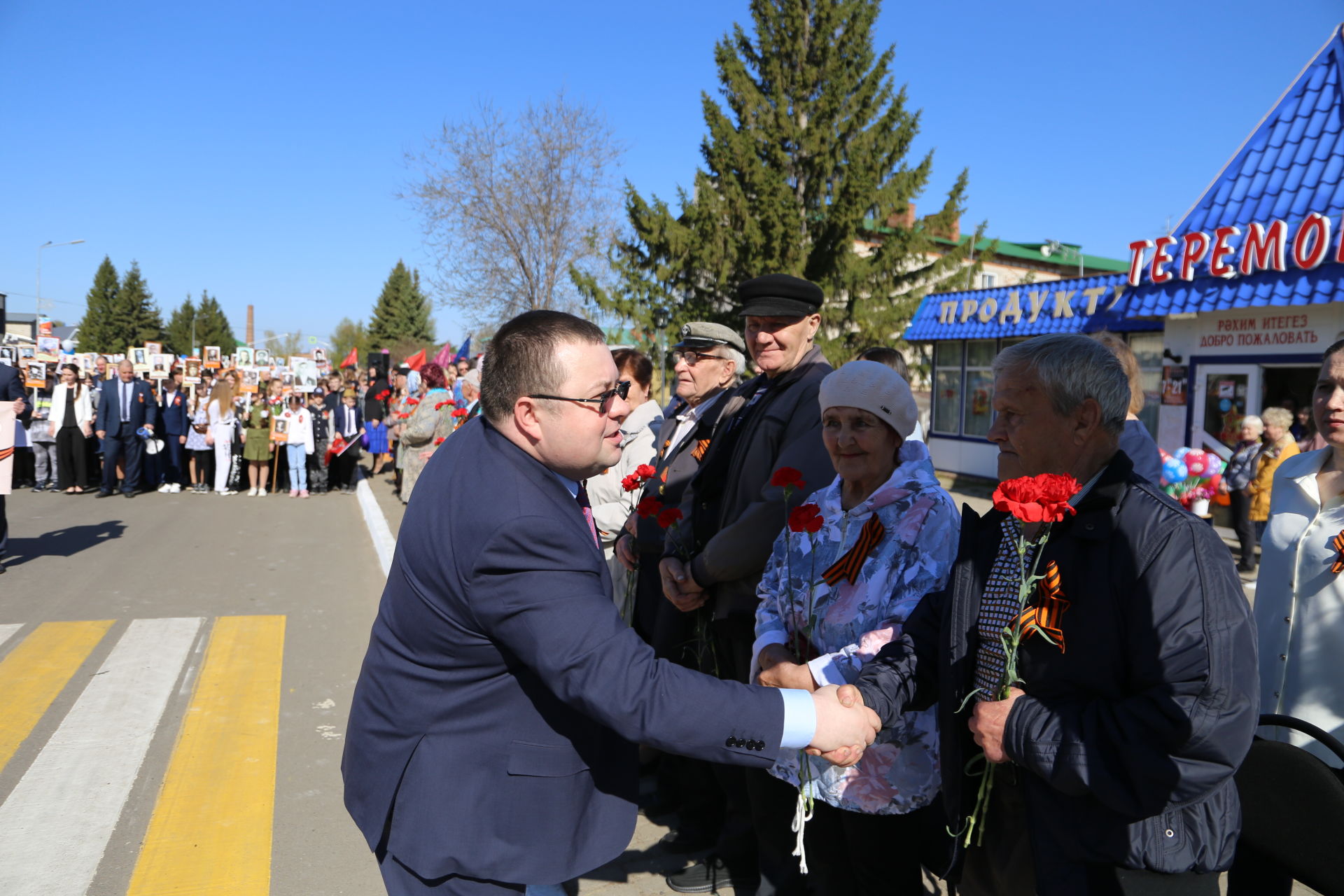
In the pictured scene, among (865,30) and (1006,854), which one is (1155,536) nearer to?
(1006,854)

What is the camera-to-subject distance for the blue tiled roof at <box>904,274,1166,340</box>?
50.0 ft

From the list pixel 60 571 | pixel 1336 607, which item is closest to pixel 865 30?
pixel 60 571

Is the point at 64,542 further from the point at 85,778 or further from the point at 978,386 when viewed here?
the point at 978,386

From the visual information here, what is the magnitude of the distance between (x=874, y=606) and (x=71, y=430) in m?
15.8

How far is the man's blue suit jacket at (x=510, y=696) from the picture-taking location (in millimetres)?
1918

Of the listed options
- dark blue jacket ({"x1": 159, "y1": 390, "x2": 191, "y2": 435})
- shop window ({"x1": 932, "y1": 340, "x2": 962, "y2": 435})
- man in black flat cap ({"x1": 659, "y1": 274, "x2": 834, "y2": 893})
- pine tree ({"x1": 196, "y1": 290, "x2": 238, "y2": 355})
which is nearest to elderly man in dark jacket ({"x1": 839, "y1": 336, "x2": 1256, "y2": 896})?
man in black flat cap ({"x1": 659, "y1": 274, "x2": 834, "y2": 893})

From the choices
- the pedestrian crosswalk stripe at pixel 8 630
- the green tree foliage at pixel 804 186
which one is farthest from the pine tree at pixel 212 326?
the pedestrian crosswalk stripe at pixel 8 630

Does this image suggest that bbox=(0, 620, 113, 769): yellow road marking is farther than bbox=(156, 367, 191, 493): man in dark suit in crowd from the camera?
No

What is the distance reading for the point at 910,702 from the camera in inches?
98.8

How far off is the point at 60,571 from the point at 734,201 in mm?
19076

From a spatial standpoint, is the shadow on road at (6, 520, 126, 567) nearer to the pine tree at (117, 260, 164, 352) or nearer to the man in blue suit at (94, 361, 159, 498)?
the man in blue suit at (94, 361, 159, 498)

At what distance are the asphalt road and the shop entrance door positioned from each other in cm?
1186

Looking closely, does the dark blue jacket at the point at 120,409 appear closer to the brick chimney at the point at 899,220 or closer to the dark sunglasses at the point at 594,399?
the dark sunglasses at the point at 594,399

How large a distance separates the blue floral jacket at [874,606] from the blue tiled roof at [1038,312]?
1143cm
